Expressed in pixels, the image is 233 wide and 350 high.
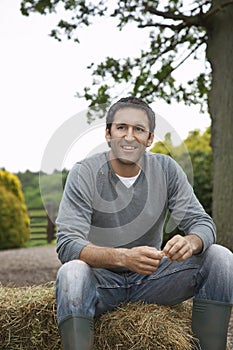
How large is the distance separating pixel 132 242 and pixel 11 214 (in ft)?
26.6

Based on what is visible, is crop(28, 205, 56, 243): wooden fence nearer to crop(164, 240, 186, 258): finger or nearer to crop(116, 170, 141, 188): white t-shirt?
crop(116, 170, 141, 188): white t-shirt

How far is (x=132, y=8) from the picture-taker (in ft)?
17.4

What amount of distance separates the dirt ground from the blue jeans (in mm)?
2761

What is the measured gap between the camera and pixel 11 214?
10.1 meters

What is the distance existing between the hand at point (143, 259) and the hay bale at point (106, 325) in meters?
0.20

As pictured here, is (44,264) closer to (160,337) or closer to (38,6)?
(38,6)

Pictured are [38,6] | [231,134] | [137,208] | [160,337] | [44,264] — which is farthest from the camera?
[44,264]

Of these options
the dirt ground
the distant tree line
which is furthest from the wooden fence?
the dirt ground

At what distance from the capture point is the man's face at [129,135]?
2295 mm

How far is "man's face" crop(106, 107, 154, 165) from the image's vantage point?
7.53ft

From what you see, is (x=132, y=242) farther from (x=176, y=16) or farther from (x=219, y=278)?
(x=176, y=16)

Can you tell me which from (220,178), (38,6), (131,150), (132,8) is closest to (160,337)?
(131,150)

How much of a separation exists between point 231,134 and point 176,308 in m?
2.99

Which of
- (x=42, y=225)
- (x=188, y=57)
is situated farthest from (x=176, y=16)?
(x=42, y=225)
